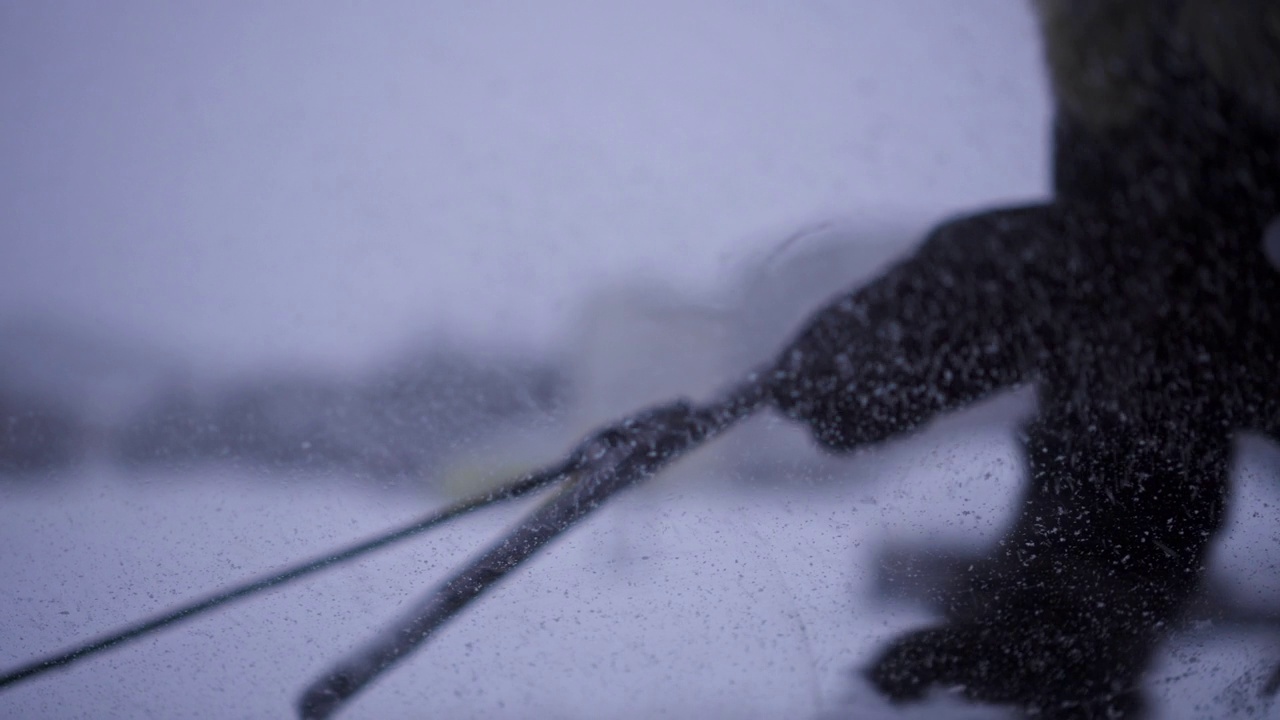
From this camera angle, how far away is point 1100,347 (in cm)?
158

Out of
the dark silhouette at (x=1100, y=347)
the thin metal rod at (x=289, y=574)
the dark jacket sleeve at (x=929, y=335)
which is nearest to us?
the dark silhouette at (x=1100, y=347)

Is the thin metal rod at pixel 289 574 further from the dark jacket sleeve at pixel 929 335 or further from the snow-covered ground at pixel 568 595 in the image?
the dark jacket sleeve at pixel 929 335

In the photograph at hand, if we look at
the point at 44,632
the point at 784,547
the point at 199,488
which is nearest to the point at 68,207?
the point at 199,488

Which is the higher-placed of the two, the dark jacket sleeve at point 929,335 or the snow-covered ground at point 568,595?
the dark jacket sleeve at point 929,335

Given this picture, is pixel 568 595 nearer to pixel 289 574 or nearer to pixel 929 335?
pixel 289 574

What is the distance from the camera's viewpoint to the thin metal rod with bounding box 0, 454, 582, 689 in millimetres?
1650

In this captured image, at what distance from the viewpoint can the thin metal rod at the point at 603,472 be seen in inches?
65.0

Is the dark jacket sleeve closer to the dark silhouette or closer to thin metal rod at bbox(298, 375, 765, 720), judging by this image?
the dark silhouette

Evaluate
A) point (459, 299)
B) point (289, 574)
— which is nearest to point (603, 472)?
point (459, 299)

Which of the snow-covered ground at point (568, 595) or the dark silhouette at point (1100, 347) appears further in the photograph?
the snow-covered ground at point (568, 595)

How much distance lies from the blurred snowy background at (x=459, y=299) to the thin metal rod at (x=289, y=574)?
0.03 metres

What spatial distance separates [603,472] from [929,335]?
0.65m

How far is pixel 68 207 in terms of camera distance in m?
1.58

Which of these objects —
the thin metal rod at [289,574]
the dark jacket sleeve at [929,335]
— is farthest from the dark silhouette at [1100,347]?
the thin metal rod at [289,574]
